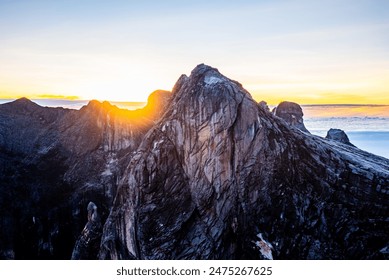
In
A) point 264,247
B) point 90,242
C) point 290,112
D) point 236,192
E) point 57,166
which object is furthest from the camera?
point 290,112

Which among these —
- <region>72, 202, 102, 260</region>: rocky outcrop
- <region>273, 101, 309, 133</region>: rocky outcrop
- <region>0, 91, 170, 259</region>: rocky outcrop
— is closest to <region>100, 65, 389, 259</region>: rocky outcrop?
<region>72, 202, 102, 260</region>: rocky outcrop

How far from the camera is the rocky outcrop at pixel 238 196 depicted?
9672 mm

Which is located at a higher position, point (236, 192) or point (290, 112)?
point (290, 112)

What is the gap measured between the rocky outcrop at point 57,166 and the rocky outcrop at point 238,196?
1003cm

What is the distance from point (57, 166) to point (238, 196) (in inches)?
741

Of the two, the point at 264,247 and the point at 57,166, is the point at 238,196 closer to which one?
the point at 264,247

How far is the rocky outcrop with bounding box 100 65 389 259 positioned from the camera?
9.67 m

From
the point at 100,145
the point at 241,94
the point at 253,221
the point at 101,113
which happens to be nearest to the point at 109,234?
the point at 253,221

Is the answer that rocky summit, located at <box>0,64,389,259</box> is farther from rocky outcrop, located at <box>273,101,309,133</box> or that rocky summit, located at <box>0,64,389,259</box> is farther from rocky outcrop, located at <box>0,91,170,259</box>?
rocky outcrop, located at <box>273,101,309,133</box>

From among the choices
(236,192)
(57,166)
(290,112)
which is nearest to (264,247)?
(236,192)

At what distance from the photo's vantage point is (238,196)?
32.4ft

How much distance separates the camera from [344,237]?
980 centimetres

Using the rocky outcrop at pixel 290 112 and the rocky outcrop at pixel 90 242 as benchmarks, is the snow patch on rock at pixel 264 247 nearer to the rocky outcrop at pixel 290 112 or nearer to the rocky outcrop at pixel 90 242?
the rocky outcrop at pixel 90 242

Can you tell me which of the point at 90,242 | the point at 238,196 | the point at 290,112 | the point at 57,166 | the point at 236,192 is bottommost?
the point at 90,242
